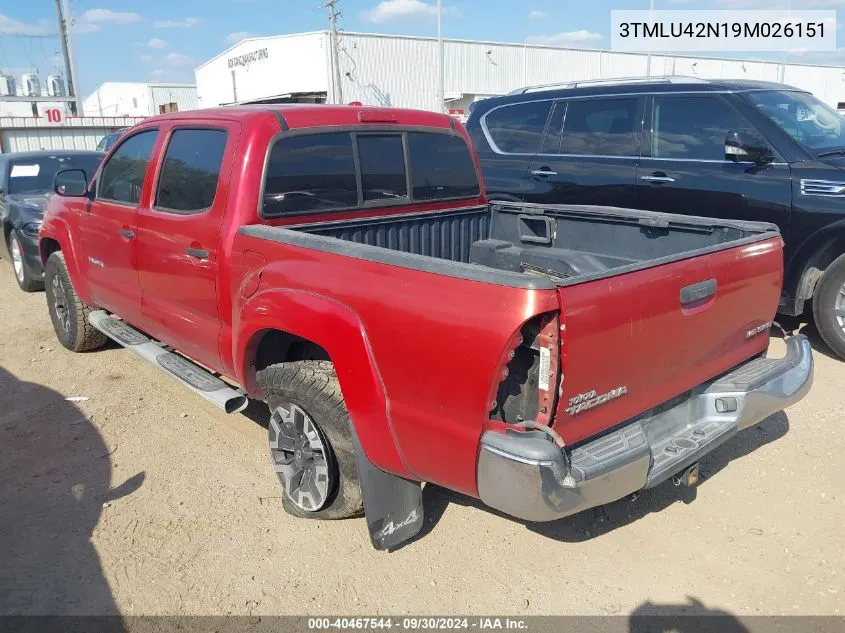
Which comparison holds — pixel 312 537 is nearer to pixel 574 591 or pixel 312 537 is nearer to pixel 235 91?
pixel 574 591

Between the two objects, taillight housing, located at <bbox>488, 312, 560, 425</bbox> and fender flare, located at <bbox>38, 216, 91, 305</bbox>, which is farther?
fender flare, located at <bbox>38, 216, 91, 305</bbox>

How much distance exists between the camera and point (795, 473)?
365 cm

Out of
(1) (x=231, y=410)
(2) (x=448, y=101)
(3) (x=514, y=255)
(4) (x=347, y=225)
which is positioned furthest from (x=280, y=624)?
(2) (x=448, y=101)

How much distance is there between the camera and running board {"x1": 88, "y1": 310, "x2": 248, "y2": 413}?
11.5 ft

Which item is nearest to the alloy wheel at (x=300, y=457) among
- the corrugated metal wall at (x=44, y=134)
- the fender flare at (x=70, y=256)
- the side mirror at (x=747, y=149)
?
the fender flare at (x=70, y=256)

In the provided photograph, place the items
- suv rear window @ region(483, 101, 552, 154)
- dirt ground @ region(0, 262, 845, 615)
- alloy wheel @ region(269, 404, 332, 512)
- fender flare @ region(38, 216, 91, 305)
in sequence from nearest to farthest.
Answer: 1. dirt ground @ region(0, 262, 845, 615)
2. alloy wheel @ region(269, 404, 332, 512)
3. fender flare @ region(38, 216, 91, 305)
4. suv rear window @ region(483, 101, 552, 154)

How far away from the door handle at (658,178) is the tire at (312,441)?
3788 mm

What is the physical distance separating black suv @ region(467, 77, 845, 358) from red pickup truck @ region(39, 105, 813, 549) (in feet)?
6.28

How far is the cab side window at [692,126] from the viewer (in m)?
5.47

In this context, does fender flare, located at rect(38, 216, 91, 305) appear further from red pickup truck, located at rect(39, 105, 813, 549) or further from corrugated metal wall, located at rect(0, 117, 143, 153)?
corrugated metal wall, located at rect(0, 117, 143, 153)

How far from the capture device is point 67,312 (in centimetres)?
569

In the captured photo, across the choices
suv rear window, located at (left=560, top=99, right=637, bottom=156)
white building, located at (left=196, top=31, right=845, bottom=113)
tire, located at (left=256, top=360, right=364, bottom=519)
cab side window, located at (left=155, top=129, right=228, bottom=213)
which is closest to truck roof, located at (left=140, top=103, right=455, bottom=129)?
cab side window, located at (left=155, top=129, right=228, bottom=213)

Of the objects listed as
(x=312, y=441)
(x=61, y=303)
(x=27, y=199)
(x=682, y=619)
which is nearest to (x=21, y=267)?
(x=27, y=199)

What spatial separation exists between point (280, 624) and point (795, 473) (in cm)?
277
